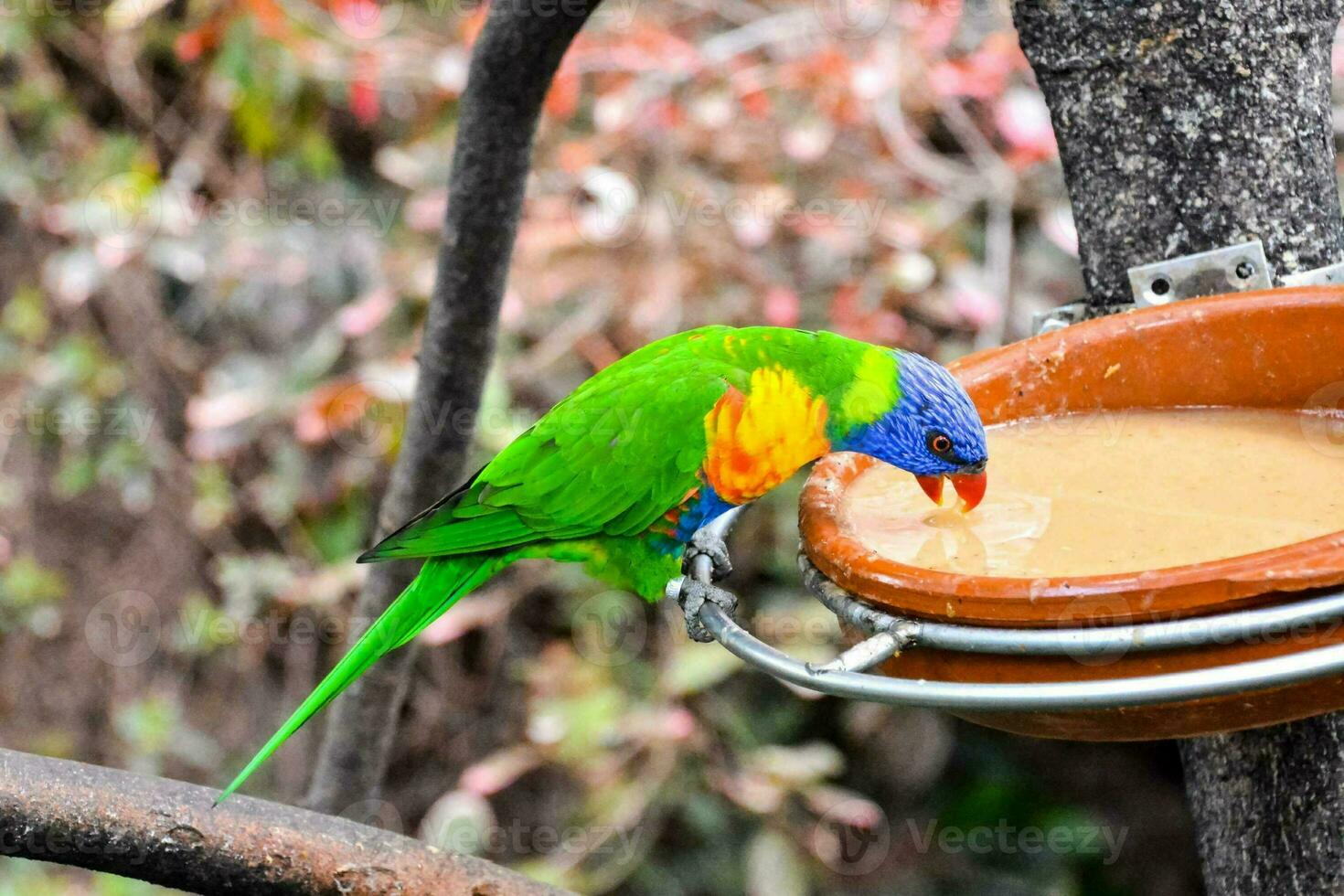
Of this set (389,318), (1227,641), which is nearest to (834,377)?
(1227,641)

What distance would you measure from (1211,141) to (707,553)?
2.51ft

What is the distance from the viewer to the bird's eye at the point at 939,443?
130 cm

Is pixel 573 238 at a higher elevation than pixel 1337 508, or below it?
below

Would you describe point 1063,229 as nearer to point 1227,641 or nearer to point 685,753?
point 685,753

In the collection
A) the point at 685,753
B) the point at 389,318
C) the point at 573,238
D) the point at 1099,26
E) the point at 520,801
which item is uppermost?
the point at 1099,26

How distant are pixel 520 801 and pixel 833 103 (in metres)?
1.90

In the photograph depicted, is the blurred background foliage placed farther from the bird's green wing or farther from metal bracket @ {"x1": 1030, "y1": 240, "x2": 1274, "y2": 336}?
metal bracket @ {"x1": 1030, "y1": 240, "x2": 1274, "y2": 336}

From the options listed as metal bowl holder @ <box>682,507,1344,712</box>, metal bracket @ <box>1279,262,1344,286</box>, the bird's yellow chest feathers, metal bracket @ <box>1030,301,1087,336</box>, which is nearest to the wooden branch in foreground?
metal bowl holder @ <box>682,507,1344,712</box>

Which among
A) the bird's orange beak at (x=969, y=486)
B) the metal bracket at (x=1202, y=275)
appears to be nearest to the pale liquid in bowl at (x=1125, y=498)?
the bird's orange beak at (x=969, y=486)

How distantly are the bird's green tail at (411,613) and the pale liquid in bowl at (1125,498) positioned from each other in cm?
55

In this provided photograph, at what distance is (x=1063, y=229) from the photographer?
2.74 meters

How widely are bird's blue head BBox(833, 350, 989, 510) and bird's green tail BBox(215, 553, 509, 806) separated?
55 cm

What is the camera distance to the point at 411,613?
1586 mm

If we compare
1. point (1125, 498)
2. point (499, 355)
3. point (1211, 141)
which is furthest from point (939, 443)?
point (499, 355)
